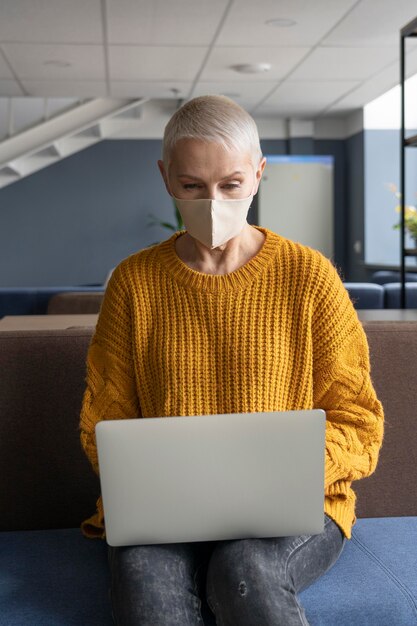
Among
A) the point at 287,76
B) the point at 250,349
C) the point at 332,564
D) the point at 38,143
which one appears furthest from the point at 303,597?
the point at 38,143

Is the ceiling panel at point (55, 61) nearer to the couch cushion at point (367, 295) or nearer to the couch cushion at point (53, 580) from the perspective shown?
the couch cushion at point (367, 295)

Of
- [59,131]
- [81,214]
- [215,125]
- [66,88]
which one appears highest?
[66,88]

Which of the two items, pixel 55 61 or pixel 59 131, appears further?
pixel 59 131

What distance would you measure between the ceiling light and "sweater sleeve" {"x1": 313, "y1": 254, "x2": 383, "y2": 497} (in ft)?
16.9

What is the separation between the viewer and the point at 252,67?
21.0 feet

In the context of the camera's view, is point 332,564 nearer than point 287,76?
Yes

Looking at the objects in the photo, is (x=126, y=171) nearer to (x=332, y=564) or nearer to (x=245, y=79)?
(x=245, y=79)

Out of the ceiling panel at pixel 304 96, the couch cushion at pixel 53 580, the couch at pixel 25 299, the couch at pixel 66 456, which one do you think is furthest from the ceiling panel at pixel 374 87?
the couch cushion at pixel 53 580

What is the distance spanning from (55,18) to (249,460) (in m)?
4.42

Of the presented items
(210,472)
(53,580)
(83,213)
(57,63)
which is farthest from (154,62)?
(210,472)

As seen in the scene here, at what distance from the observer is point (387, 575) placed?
144 centimetres

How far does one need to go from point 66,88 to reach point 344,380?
6304mm

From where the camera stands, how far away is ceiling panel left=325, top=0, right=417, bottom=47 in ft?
16.1

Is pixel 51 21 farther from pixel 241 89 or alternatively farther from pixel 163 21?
pixel 241 89
